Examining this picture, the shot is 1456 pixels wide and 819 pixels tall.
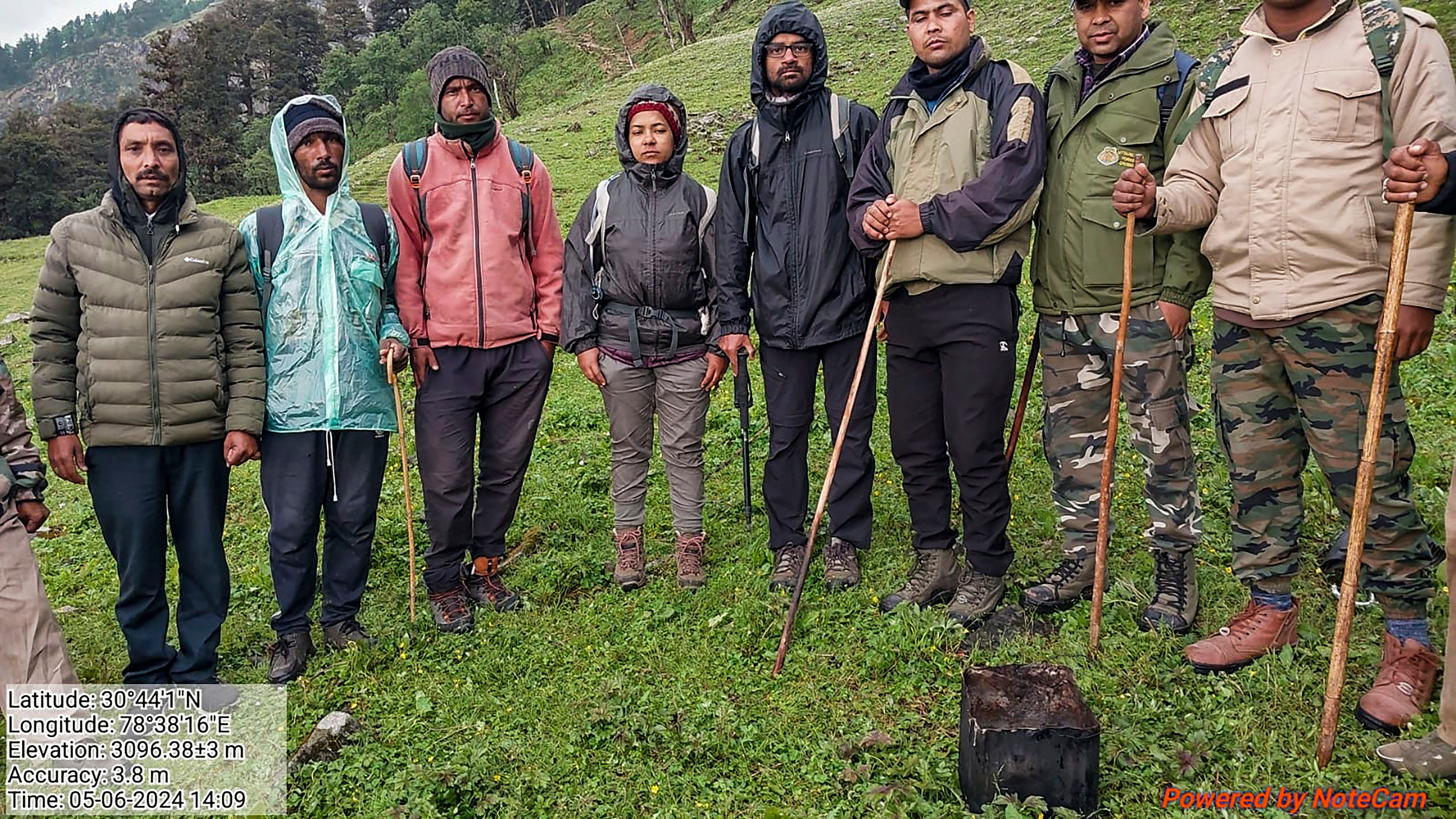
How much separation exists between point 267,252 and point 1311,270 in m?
4.95

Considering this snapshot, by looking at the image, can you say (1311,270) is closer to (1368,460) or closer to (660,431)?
(1368,460)

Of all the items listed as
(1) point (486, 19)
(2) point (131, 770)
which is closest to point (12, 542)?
(2) point (131, 770)

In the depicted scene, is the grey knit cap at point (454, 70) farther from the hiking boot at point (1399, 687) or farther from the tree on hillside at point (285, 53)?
the tree on hillside at point (285, 53)

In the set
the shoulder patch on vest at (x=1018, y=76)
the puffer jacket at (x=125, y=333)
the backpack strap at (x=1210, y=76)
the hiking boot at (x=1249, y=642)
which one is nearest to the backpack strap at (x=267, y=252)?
the puffer jacket at (x=125, y=333)

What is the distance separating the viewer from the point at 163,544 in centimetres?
484

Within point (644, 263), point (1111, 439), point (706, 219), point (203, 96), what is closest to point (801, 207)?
point (706, 219)

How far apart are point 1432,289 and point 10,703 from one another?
21.1 ft

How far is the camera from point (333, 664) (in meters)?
5.11

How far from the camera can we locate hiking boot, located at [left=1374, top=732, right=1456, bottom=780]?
3.40 m

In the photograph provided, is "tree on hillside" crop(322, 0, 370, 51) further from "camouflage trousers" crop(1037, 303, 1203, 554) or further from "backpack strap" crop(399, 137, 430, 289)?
"camouflage trousers" crop(1037, 303, 1203, 554)

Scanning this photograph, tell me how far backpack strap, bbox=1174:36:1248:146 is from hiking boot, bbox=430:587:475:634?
15.0 ft

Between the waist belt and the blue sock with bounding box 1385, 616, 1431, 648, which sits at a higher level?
the waist belt

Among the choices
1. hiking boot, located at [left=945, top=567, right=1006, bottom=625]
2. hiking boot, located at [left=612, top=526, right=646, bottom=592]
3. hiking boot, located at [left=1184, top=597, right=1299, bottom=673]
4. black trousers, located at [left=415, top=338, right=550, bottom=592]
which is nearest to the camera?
hiking boot, located at [left=1184, top=597, right=1299, bottom=673]
